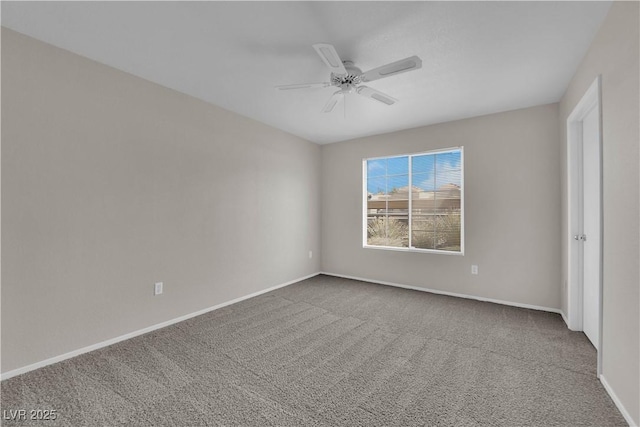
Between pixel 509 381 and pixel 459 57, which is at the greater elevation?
pixel 459 57

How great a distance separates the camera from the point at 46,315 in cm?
210

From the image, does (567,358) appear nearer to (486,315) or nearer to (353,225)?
→ (486,315)

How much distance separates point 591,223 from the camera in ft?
8.02

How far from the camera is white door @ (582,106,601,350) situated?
2.32 metres

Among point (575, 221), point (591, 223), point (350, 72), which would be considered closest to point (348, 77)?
point (350, 72)

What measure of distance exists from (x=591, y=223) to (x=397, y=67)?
2252mm

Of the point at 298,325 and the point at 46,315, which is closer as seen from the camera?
the point at 46,315

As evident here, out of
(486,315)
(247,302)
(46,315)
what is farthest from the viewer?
(247,302)

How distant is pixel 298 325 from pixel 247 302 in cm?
103

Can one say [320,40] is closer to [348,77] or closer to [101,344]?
[348,77]

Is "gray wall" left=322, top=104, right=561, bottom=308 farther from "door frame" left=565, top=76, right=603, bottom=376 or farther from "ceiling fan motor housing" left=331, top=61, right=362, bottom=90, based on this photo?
"ceiling fan motor housing" left=331, top=61, right=362, bottom=90

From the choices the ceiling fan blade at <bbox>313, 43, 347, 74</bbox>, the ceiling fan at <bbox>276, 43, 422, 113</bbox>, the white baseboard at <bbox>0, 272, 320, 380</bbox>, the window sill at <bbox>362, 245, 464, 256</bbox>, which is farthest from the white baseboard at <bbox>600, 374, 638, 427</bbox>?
the white baseboard at <bbox>0, 272, 320, 380</bbox>

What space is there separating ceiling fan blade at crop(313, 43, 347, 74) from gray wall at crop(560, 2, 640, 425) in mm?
1603

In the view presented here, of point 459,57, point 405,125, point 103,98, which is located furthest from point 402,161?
point 103,98
